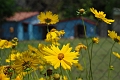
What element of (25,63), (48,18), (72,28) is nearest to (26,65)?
(25,63)

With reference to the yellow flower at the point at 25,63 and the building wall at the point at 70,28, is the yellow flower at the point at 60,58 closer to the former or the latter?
the yellow flower at the point at 25,63

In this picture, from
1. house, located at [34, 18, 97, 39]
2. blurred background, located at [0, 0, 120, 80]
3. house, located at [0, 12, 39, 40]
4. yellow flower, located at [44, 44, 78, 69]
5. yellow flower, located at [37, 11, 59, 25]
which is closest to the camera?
yellow flower, located at [44, 44, 78, 69]

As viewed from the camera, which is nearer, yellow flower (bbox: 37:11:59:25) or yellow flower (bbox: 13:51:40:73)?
yellow flower (bbox: 13:51:40:73)

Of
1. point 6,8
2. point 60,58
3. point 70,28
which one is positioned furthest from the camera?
point 70,28

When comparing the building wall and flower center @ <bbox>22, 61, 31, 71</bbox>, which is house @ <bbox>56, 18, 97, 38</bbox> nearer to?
the building wall

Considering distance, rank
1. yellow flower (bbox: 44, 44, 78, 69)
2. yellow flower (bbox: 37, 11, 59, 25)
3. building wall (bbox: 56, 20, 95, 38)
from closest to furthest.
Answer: yellow flower (bbox: 44, 44, 78, 69) < yellow flower (bbox: 37, 11, 59, 25) < building wall (bbox: 56, 20, 95, 38)

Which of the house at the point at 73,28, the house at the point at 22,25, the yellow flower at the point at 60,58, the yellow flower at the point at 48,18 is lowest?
the yellow flower at the point at 60,58

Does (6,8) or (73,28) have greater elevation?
(6,8)

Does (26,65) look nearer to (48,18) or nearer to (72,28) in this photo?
(48,18)

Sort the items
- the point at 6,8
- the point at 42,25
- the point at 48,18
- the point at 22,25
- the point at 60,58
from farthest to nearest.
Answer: the point at 22,25 → the point at 6,8 → the point at 42,25 → the point at 48,18 → the point at 60,58

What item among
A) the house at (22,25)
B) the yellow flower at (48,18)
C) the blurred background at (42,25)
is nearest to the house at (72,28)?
the blurred background at (42,25)

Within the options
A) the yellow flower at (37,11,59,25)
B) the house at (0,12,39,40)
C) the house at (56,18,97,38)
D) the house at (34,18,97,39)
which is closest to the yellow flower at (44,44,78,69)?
the yellow flower at (37,11,59,25)

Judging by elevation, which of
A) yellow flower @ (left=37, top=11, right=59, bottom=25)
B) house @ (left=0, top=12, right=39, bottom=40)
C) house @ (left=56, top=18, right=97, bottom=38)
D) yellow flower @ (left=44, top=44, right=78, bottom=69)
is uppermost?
house @ (left=0, top=12, right=39, bottom=40)

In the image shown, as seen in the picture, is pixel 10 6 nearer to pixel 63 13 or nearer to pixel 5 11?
pixel 5 11
